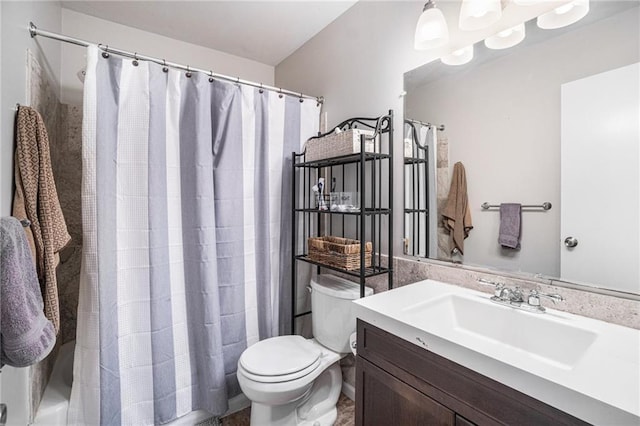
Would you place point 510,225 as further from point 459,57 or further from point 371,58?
point 371,58

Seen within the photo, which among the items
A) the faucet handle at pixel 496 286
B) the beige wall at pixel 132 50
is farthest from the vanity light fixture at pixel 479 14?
the beige wall at pixel 132 50

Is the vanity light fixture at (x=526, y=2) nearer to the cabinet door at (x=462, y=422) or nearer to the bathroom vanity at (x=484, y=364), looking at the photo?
the bathroom vanity at (x=484, y=364)

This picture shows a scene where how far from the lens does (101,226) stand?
138 centimetres

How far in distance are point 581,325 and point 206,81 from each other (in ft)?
6.42

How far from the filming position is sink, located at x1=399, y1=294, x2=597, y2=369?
87cm

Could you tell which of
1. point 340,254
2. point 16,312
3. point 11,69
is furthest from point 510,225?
point 11,69

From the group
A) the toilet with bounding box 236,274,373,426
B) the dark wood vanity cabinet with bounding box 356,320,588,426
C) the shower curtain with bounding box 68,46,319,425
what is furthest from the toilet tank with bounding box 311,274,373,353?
the dark wood vanity cabinet with bounding box 356,320,588,426

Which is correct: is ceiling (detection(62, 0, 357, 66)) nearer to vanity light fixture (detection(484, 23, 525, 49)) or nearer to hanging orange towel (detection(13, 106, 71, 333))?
vanity light fixture (detection(484, 23, 525, 49))

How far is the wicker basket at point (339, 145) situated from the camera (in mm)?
1493

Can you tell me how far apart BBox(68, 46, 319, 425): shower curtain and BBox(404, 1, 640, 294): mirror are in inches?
41.1

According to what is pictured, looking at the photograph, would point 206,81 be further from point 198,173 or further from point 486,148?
point 486,148

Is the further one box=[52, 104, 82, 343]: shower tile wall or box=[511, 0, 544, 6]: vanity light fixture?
box=[52, 104, 82, 343]: shower tile wall

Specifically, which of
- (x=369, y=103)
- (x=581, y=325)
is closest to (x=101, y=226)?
(x=369, y=103)

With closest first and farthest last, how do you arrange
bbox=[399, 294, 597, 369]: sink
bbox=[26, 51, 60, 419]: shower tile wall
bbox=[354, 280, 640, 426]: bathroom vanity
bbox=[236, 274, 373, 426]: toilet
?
bbox=[354, 280, 640, 426]: bathroom vanity, bbox=[399, 294, 597, 369]: sink, bbox=[26, 51, 60, 419]: shower tile wall, bbox=[236, 274, 373, 426]: toilet
